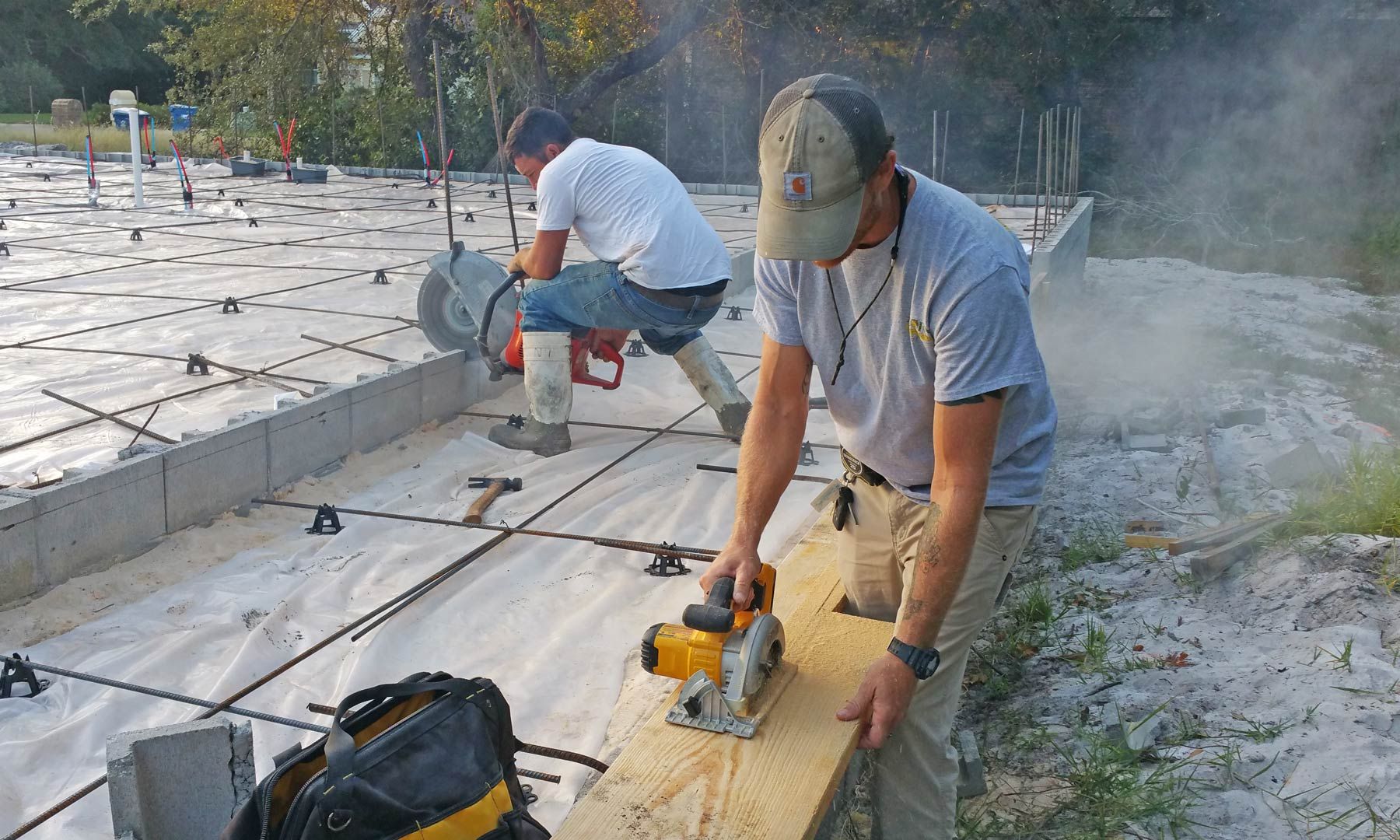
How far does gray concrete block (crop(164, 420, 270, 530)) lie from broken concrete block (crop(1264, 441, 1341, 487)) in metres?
3.75

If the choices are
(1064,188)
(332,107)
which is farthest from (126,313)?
(332,107)

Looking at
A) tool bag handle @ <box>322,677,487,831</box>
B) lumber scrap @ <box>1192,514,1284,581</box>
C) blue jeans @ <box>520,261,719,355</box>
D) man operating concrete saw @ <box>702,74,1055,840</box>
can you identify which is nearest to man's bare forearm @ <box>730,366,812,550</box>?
man operating concrete saw @ <box>702,74,1055,840</box>

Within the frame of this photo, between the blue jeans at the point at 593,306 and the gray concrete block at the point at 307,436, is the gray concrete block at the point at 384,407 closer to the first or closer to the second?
the gray concrete block at the point at 307,436

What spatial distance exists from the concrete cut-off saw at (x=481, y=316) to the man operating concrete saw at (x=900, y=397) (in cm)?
264

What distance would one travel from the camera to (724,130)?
16797mm

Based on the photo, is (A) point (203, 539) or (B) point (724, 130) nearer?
(A) point (203, 539)

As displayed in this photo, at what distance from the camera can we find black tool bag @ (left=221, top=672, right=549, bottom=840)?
5.13ft

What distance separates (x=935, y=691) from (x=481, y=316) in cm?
355

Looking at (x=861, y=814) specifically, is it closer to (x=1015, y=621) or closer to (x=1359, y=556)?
(x=1015, y=621)

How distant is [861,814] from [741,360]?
4220 mm

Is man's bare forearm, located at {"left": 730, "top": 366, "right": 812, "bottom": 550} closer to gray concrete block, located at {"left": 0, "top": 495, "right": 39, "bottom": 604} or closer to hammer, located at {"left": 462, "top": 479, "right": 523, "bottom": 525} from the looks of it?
hammer, located at {"left": 462, "top": 479, "right": 523, "bottom": 525}

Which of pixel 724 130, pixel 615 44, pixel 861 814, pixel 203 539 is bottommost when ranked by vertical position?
pixel 861 814

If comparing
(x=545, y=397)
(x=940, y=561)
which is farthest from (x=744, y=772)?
(x=545, y=397)

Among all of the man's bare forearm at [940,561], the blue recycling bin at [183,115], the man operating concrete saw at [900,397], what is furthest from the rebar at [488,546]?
the blue recycling bin at [183,115]
